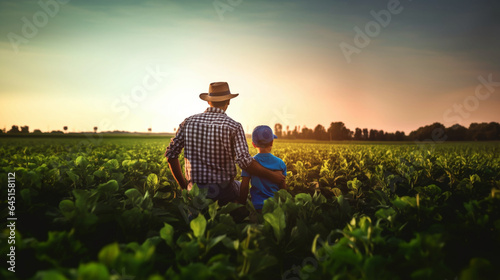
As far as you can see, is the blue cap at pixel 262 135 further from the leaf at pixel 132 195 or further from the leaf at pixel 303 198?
the leaf at pixel 132 195

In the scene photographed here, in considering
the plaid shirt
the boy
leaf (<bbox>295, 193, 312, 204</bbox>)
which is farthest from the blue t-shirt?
leaf (<bbox>295, 193, 312, 204</bbox>)

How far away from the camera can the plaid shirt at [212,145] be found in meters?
3.53

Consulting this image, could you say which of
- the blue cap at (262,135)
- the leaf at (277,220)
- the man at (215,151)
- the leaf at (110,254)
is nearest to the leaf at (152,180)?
the man at (215,151)

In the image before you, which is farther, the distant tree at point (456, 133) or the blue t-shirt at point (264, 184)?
the distant tree at point (456, 133)

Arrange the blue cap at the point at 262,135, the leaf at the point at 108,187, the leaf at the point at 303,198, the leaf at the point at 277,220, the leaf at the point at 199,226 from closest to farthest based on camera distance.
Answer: the leaf at the point at 199,226
the leaf at the point at 277,220
the leaf at the point at 108,187
the leaf at the point at 303,198
the blue cap at the point at 262,135

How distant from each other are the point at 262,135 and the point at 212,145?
876 mm

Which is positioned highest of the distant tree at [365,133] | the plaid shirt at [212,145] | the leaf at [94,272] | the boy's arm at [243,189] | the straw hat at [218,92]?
the distant tree at [365,133]

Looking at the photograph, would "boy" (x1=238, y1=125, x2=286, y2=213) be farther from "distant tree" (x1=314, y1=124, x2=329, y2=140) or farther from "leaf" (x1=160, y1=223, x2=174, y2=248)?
"distant tree" (x1=314, y1=124, x2=329, y2=140)

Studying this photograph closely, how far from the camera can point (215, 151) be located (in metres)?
3.56

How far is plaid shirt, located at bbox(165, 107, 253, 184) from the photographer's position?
3.53 metres

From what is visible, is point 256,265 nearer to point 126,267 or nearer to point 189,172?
point 126,267

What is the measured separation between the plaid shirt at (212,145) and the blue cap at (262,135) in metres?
0.53

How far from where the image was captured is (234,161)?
3779mm

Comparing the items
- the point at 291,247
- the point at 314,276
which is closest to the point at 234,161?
the point at 291,247
